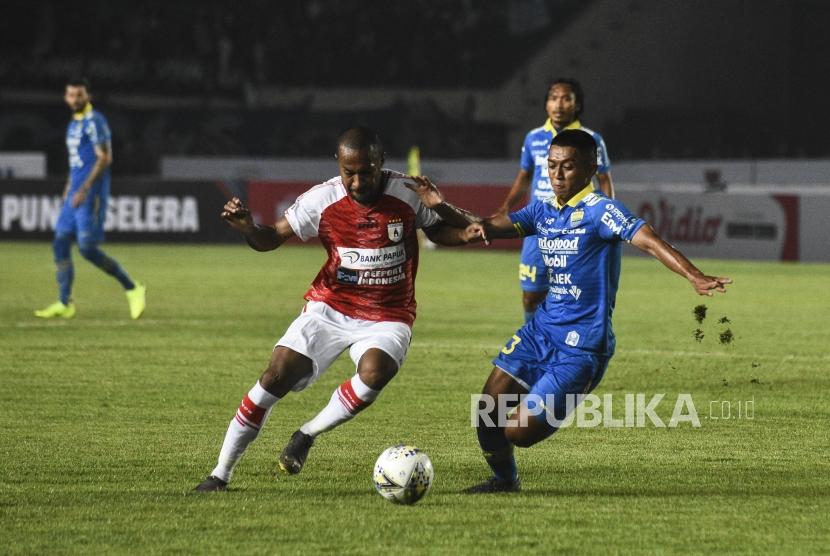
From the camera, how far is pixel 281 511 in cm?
562


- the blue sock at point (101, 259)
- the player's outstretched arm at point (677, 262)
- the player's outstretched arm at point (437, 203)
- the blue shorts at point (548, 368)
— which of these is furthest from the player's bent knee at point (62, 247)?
the player's outstretched arm at point (677, 262)

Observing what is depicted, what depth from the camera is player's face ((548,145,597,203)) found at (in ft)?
19.9

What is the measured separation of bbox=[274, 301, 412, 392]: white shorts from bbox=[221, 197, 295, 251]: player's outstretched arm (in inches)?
14.1

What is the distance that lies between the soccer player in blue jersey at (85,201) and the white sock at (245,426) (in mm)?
7489

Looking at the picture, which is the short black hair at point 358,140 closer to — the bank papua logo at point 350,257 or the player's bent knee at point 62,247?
the bank papua logo at point 350,257

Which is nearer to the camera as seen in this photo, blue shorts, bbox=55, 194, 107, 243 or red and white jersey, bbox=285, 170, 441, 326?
red and white jersey, bbox=285, 170, 441, 326

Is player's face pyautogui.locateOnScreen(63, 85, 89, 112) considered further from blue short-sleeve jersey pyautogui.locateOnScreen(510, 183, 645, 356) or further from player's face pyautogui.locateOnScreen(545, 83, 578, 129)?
blue short-sleeve jersey pyautogui.locateOnScreen(510, 183, 645, 356)

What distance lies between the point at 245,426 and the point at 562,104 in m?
4.49

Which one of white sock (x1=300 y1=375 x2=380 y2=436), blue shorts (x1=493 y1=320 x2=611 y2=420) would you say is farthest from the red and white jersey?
blue shorts (x1=493 y1=320 x2=611 y2=420)

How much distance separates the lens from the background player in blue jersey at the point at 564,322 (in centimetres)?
592

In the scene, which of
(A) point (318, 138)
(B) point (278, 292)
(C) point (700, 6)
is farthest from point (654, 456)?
(C) point (700, 6)

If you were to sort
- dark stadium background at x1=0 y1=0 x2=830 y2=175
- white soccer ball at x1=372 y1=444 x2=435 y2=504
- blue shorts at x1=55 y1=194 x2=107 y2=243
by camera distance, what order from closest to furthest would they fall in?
white soccer ball at x1=372 y1=444 x2=435 y2=504
blue shorts at x1=55 y1=194 x2=107 y2=243
dark stadium background at x1=0 y1=0 x2=830 y2=175

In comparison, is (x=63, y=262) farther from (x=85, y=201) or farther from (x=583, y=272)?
(x=583, y=272)

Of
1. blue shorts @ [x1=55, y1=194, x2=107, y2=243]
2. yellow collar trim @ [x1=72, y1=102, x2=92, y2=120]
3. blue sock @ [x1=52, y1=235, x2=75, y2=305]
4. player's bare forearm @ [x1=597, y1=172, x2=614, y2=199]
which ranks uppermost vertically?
yellow collar trim @ [x1=72, y1=102, x2=92, y2=120]
